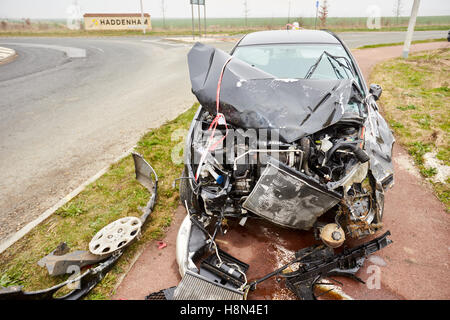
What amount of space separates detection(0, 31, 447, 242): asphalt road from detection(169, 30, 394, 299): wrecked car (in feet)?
7.85

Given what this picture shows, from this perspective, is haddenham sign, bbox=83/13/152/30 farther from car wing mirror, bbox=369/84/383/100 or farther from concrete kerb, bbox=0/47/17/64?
car wing mirror, bbox=369/84/383/100

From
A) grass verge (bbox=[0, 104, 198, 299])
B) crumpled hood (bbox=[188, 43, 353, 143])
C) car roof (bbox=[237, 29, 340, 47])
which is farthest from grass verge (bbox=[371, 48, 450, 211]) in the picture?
grass verge (bbox=[0, 104, 198, 299])

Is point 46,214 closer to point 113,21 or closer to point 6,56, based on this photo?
point 6,56

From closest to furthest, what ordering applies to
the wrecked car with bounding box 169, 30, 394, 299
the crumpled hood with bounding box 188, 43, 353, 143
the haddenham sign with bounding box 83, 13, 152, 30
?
the wrecked car with bounding box 169, 30, 394, 299 < the crumpled hood with bounding box 188, 43, 353, 143 < the haddenham sign with bounding box 83, 13, 152, 30

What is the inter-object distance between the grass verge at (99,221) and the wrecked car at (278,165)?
0.67 metres

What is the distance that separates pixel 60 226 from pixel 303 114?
10.0 feet

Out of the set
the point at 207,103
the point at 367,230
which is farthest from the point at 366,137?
the point at 207,103

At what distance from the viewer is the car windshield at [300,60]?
358cm

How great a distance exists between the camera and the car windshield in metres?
3.58

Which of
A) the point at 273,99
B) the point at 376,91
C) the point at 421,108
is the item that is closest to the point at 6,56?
the point at 273,99

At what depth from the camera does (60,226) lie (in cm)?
325

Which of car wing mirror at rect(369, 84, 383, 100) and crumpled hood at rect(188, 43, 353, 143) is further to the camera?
car wing mirror at rect(369, 84, 383, 100)

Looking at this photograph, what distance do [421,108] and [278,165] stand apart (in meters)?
6.04
